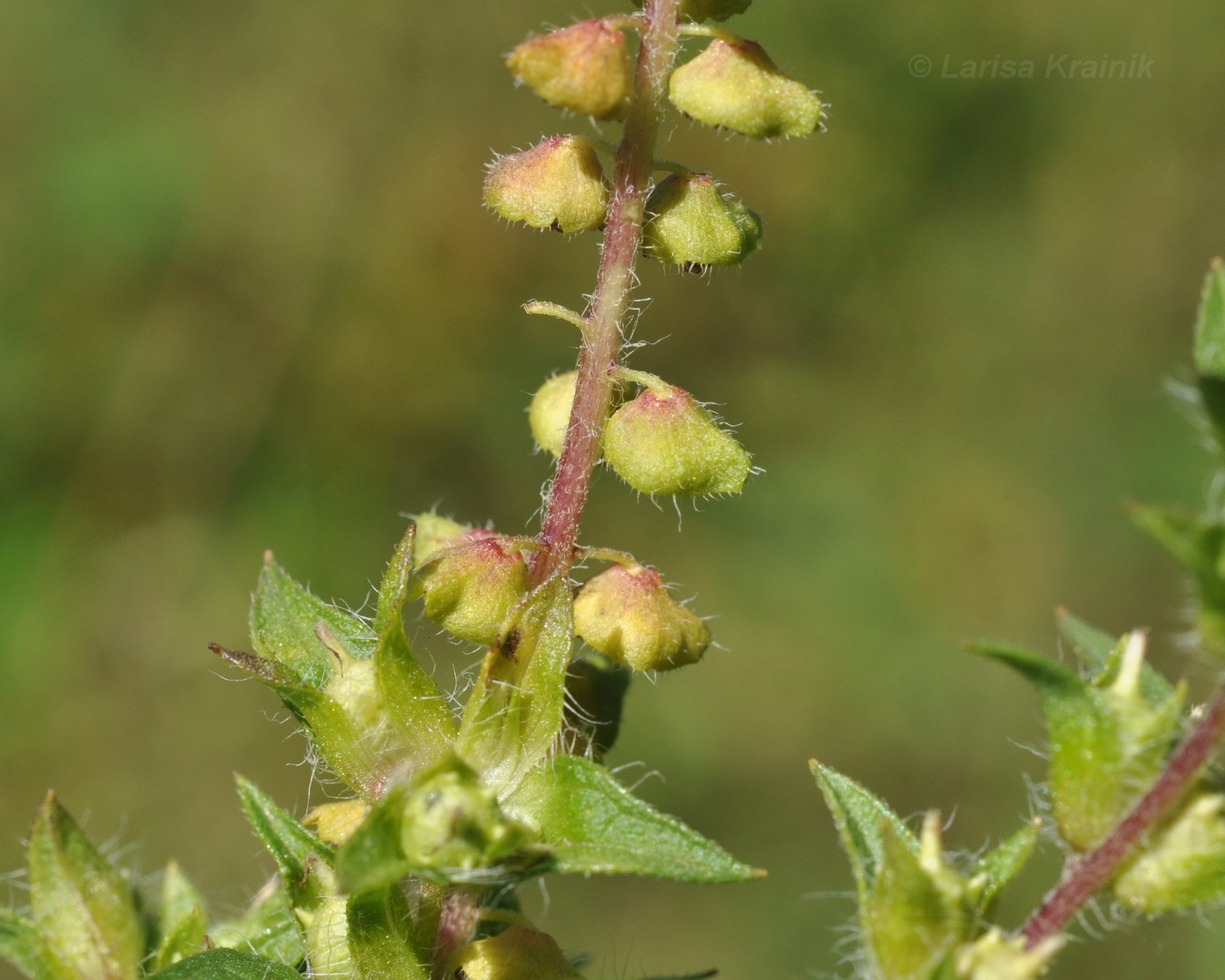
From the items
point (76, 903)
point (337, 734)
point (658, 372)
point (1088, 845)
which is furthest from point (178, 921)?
point (658, 372)

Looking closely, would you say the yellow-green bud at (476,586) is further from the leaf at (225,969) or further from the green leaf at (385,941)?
the leaf at (225,969)

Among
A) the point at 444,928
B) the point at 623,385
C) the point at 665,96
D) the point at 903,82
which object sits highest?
the point at 903,82

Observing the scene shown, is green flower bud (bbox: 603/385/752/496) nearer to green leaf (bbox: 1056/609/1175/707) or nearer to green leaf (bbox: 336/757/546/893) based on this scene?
green leaf (bbox: 336/757/546/893)

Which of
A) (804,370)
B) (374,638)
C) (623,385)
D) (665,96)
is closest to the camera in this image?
(665,96)

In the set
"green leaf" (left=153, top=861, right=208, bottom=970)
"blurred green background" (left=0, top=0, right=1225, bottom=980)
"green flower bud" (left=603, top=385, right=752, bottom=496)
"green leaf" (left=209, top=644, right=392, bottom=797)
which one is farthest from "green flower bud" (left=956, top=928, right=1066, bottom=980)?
"blurred green background" (left=0, top=0, right=1225, bottom=980)

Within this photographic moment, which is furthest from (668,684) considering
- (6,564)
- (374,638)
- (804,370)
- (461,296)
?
(374,638)

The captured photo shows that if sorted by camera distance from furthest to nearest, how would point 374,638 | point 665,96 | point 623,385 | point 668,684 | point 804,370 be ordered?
point 804,370 → point 668,684 → point 374,638 → point 623,385 → point 665,96

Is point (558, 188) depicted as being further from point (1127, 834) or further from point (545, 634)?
point (1127, 834)

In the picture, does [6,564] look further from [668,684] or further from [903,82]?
[903,82]
